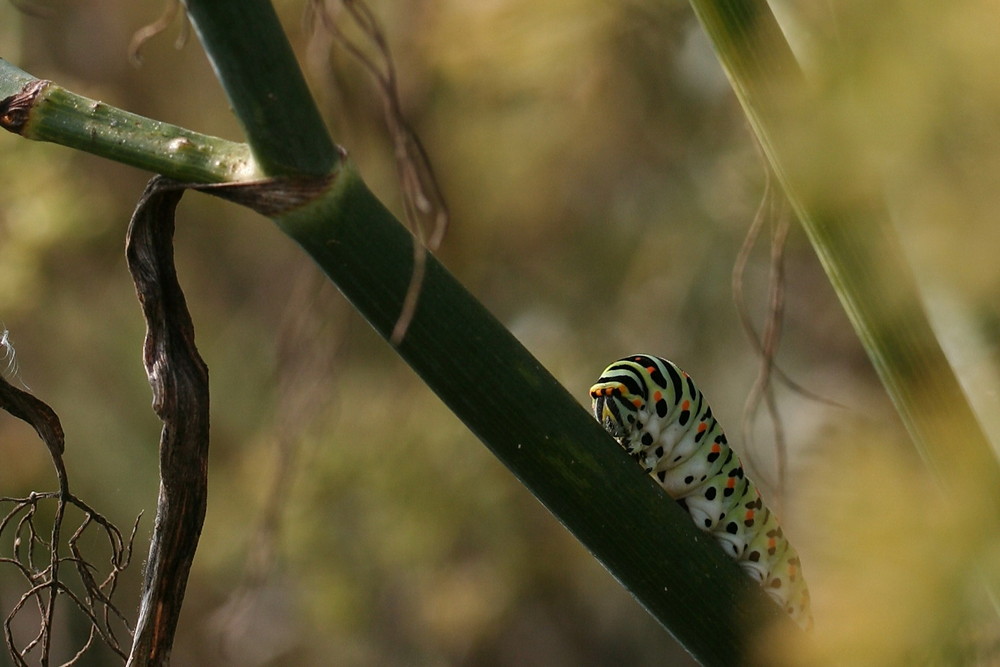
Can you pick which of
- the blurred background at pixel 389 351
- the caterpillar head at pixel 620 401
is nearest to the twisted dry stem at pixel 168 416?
the caterpillar head at pixel 620 401

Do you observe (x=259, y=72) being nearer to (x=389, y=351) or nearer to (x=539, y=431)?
(x=539, y=431)

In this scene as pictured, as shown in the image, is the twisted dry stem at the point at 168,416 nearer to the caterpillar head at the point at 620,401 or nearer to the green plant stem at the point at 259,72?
the green plant stem at the point at 259,72

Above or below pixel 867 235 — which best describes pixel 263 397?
below

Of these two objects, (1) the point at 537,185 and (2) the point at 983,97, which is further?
(1) the point at 537,185

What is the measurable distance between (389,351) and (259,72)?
1.86 meters

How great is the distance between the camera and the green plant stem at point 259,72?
33cm

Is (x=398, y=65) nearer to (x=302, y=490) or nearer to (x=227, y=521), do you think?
(x=302, y=490)

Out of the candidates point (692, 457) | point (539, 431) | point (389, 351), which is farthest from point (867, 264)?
point (389, 351)

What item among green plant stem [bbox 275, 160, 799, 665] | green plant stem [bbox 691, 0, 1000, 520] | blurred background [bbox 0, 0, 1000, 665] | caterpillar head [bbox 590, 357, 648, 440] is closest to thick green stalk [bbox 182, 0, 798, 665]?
green plant stem [bbox 275, 160, 799, 665]

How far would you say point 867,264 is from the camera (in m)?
0.40

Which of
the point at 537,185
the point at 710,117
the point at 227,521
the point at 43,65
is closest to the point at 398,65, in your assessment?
the point at 537,185

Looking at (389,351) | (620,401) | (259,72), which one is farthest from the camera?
(389,351)

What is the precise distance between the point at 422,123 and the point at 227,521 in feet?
2.73

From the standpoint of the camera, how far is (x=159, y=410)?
0.40 meters
